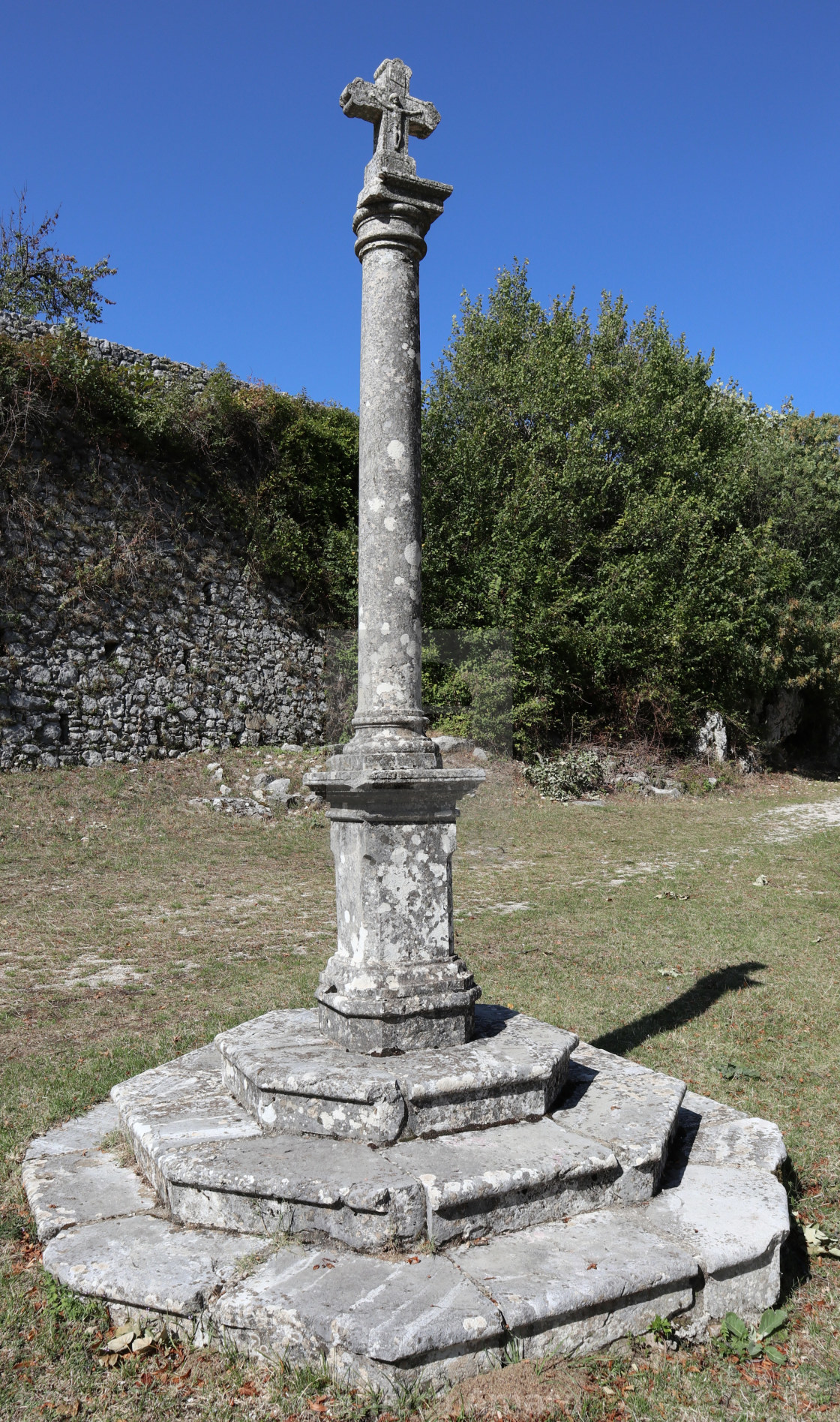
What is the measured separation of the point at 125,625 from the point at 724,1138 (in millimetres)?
11924

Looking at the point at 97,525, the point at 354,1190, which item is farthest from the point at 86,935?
the point at 97,525

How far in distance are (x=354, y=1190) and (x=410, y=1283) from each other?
0.31 metres

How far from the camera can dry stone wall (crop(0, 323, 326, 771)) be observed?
12.6 meters

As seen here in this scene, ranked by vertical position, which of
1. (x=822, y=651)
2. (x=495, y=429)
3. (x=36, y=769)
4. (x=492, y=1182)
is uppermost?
(x=495, y=429)

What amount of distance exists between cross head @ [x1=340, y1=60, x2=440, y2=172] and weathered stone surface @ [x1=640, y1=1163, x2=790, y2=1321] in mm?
4391

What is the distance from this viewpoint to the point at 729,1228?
297cm

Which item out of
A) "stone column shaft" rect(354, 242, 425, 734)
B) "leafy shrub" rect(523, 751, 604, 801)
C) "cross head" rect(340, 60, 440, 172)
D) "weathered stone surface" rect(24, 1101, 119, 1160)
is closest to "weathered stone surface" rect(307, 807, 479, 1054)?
"stone column shaft" rect(354, 242, 425, 734)

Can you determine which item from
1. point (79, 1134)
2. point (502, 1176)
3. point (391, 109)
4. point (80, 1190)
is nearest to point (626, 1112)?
point (502, 1176)

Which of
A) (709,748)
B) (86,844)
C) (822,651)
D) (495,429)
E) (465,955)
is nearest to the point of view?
(465,955)

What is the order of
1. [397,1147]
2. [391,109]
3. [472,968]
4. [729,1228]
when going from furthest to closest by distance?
[472,968] → [391,109] → [397,1147] → [729,1228]

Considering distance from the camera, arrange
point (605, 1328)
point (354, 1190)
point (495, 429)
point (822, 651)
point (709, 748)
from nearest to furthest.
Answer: point (605, 1328) < point (354, 1190) < point (495, 429) < point (709, 748) < point (822, 651)

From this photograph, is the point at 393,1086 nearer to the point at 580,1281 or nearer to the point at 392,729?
the point at 580,1281

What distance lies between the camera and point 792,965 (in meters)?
6.57

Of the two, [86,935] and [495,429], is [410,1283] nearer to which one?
[86,935]
